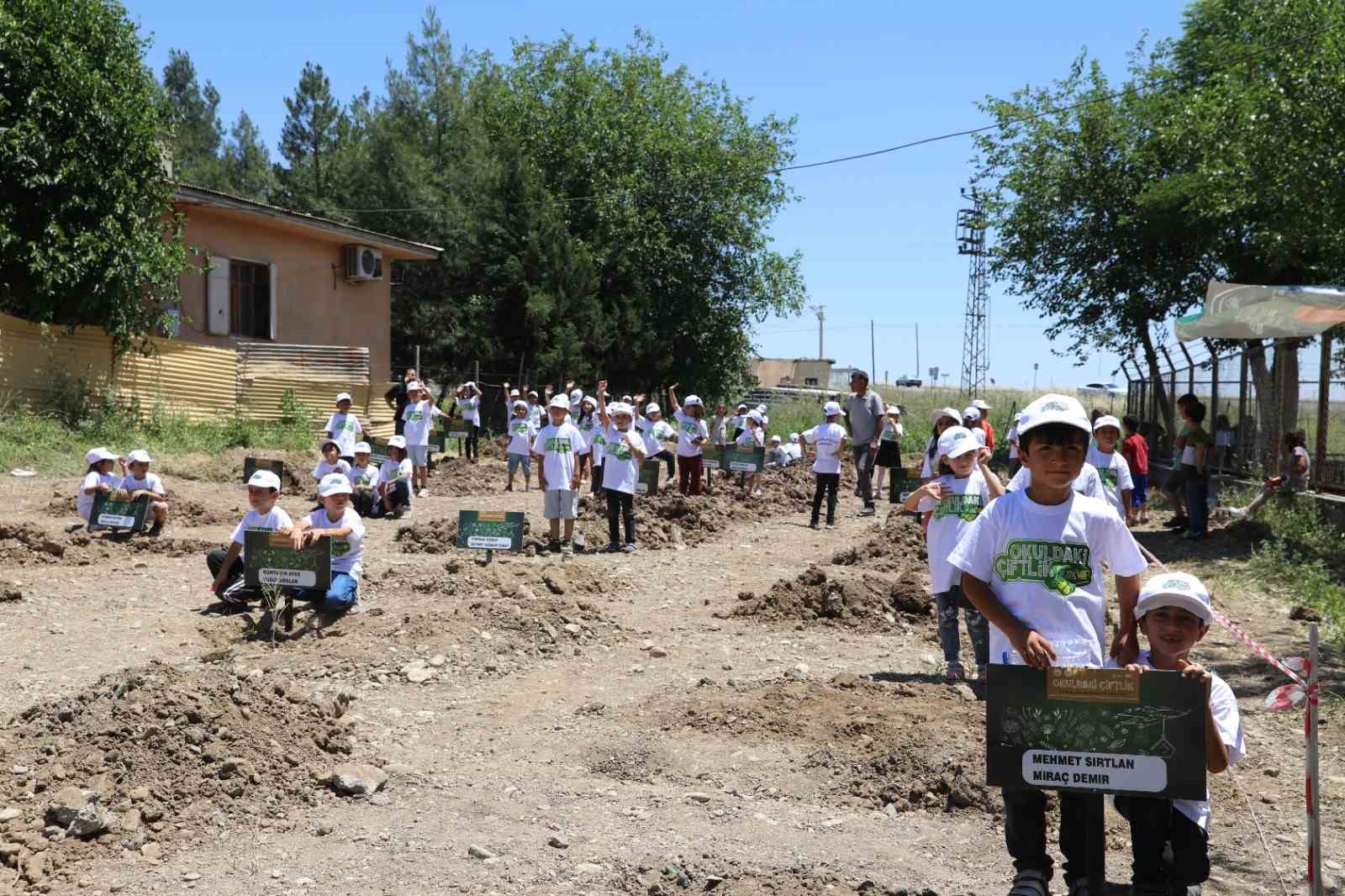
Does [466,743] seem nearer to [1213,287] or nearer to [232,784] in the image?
[232,784]

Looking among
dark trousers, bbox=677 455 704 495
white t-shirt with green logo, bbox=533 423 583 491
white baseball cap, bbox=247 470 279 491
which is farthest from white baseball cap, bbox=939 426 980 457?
dark trousers, bbox=677 455 704 495

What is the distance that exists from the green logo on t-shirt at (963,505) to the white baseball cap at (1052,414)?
13.3 ft

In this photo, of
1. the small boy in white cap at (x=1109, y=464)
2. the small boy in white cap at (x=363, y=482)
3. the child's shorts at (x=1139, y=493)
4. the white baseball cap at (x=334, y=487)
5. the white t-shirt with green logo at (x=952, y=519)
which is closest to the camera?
the white t-shirt with green logo at (x=952, y=519)

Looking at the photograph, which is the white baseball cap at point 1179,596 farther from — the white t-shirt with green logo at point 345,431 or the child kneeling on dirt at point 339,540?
the white t-shirt with green logo at point 345,431

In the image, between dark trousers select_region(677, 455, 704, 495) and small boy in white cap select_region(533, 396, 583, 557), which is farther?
dark trousers select_region(677, 455, 704, 495)

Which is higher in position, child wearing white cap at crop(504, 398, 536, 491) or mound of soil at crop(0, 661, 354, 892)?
child wearing white cap at crop(504, 398, 536, 491)

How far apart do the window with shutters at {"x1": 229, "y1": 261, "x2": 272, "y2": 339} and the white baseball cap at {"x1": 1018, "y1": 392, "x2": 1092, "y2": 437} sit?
85.6 feet

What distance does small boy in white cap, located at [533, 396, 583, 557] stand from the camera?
48.5 feet

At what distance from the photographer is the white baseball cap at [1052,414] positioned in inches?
169

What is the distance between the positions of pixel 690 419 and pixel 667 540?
505 centimetres

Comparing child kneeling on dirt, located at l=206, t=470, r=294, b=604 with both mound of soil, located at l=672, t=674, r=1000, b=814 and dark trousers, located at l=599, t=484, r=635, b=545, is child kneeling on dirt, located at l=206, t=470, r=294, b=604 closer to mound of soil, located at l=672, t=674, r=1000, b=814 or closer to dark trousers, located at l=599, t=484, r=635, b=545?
mound of soil, located at l=672, t=674, r=1000, b=814

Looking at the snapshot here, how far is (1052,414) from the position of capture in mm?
4281

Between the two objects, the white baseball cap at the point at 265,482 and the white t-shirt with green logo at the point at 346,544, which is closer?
the white t-shirt with green logo at the point at 346,544

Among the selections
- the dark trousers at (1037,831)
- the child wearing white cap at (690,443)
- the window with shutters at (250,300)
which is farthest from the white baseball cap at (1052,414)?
the window with shutters at (250,300)
